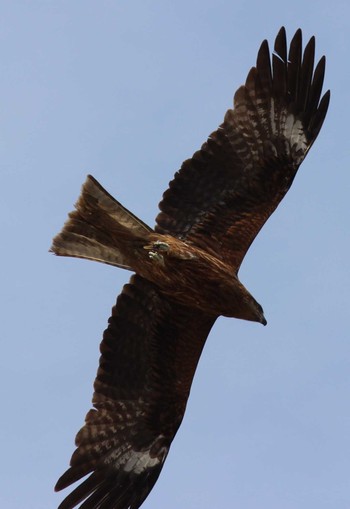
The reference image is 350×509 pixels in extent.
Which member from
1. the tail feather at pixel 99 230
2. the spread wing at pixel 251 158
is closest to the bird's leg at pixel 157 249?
the tail feather at pixel 99 230

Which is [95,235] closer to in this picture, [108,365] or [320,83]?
[108,365]

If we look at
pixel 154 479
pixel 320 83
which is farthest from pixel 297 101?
pixel 154 479

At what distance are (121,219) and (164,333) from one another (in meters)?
1.55

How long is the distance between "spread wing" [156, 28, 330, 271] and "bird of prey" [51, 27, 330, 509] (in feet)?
0.04

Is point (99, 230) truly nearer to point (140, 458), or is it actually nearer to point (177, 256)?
point (177, 256)

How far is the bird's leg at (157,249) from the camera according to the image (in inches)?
420

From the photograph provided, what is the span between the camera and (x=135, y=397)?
11625mm

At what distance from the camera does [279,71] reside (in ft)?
38.2

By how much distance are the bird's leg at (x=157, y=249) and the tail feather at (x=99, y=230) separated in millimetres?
Result: 114

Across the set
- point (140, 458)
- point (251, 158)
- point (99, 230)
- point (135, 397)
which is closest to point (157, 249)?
point (99, 230)

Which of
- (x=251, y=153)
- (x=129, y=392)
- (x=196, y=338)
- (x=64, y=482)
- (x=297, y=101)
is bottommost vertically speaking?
(x=64, y=482)

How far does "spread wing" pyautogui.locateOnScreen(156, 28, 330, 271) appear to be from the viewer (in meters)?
11.2

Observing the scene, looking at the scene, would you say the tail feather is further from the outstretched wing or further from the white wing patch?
the white wing patch

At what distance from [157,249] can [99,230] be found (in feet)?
2.22
